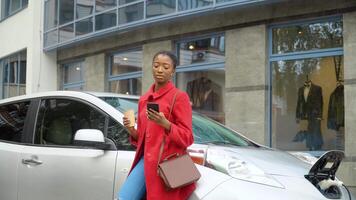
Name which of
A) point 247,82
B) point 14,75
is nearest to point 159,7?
point 247,82

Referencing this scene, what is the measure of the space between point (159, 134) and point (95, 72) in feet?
41.2

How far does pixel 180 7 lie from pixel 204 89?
6.46ft

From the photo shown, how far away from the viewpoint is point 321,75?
10734 mm

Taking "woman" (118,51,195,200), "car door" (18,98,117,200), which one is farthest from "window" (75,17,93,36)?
"woman" (118,51,195,200)

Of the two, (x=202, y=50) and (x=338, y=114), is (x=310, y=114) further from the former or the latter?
(x=202, y=50)

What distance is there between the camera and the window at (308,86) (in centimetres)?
1037

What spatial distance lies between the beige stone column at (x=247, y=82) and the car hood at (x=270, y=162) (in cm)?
654

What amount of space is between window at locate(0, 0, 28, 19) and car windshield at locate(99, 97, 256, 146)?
16.3 meters

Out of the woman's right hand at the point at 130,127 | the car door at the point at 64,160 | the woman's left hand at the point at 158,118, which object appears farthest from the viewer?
the car door at the point at 64,160

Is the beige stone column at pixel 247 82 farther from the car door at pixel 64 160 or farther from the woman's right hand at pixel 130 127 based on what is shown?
the woman's right hand at pixel 130 127

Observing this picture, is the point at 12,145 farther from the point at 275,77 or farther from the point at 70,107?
the point at 275,77

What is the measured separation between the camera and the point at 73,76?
Answer: 1770 centimetres

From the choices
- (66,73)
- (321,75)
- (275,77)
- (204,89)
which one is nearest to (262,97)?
(275,77)

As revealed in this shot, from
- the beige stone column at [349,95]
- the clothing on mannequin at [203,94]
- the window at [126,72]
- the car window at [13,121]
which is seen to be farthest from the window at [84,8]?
the car window at [13,121]
